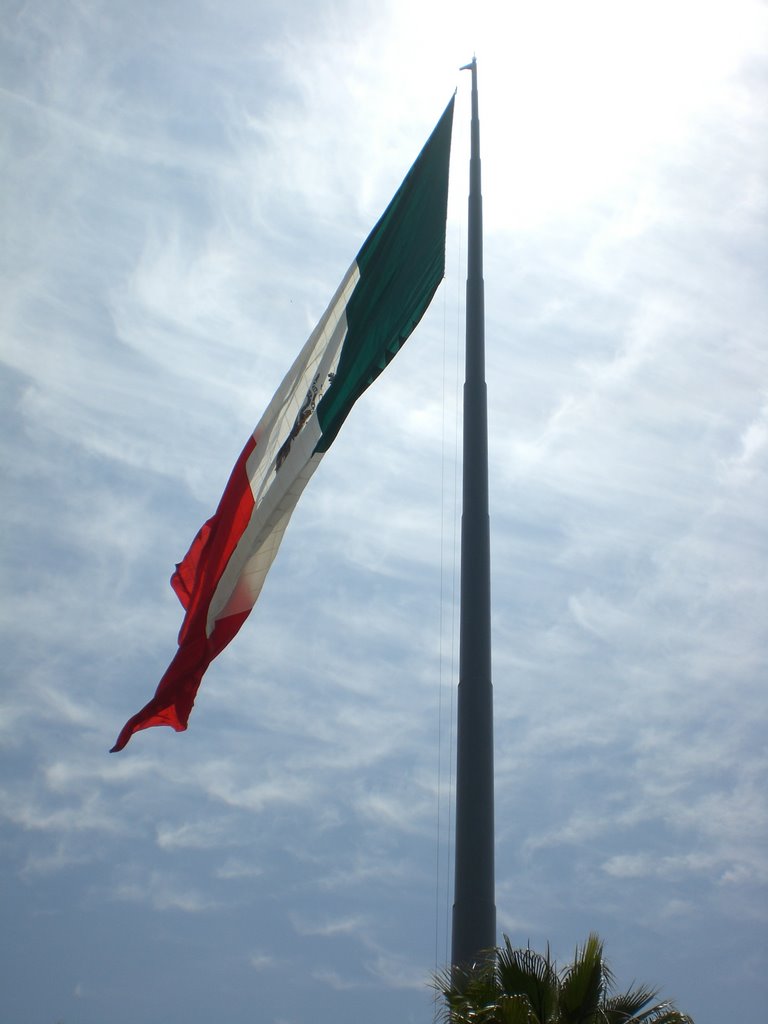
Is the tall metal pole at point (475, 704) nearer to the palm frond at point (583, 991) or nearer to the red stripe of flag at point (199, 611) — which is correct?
the palm frond at point (583, 991)

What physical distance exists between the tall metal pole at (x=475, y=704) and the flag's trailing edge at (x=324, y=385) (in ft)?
5.76

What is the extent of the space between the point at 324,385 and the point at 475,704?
623 cm

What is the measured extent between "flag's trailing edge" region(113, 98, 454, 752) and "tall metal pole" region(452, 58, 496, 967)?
1.76m

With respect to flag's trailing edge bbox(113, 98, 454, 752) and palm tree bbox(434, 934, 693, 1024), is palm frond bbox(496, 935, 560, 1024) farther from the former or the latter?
flag's trailing edge bbox(113, 98, 454, 752)

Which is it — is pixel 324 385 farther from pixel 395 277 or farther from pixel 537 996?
pixel 537 996

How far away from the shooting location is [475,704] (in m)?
10.1

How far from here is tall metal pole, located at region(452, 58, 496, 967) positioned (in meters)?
9.20

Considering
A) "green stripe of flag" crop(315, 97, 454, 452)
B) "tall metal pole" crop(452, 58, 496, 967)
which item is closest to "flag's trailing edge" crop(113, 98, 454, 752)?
"green stripe of flag" crop(315, 97, 454, 452)

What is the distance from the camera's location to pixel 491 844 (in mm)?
9500

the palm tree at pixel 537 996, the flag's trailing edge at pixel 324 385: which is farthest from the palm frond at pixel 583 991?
the flag's trailing edge at pixel 324 385

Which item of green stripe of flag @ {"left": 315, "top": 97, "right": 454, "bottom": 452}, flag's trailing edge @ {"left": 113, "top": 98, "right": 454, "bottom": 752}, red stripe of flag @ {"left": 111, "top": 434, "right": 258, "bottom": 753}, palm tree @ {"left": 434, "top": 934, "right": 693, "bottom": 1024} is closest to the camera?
palm tree @ {"left": 434, "top": 934, "right": 693, "bottom": 1024}

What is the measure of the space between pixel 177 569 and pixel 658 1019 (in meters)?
11.0

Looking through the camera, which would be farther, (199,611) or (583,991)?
(199,611)

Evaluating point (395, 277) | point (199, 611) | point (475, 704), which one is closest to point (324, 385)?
point (395, 277)
